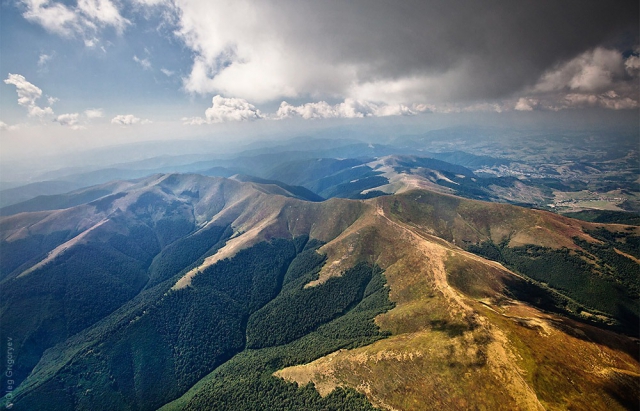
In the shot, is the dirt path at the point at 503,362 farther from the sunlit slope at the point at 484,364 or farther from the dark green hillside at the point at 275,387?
the dark green hillside at the point at 275,387

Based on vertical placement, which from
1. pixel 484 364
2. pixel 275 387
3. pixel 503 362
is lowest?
pixel 275 387

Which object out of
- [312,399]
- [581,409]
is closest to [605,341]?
[581,409]

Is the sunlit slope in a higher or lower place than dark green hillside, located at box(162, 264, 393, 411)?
higher

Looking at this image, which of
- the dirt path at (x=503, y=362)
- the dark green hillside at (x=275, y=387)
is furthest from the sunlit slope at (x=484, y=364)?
the dark green hillside at (x=275, y=387)

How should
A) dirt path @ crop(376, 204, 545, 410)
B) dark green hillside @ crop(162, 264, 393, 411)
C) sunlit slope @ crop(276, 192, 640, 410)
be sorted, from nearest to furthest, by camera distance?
dirt path @ crop(376, 204, 545, 410)
sunlit slope @ crop(276, 192, 640, 410)
dark green hillside @ crop(162, 264, 393, 411)

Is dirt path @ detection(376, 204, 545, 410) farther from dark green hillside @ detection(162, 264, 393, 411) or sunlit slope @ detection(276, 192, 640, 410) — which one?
dark green hillside @ detection(162, 264, 393, 411)

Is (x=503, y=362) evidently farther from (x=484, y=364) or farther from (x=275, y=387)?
(x=275, y=387)

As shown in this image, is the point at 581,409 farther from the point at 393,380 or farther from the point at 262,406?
the point at 262,406

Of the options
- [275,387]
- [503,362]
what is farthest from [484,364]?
[275,387]

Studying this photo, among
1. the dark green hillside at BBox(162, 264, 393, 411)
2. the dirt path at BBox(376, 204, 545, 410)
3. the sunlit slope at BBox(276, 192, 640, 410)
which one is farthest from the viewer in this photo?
the dark green hillside at BBox(162, 264, 393, 411)

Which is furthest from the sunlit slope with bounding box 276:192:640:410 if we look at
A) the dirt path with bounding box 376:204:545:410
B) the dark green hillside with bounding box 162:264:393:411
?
the dark green hillside with bounding box 162:264:393:411

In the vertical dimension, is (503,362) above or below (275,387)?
above
